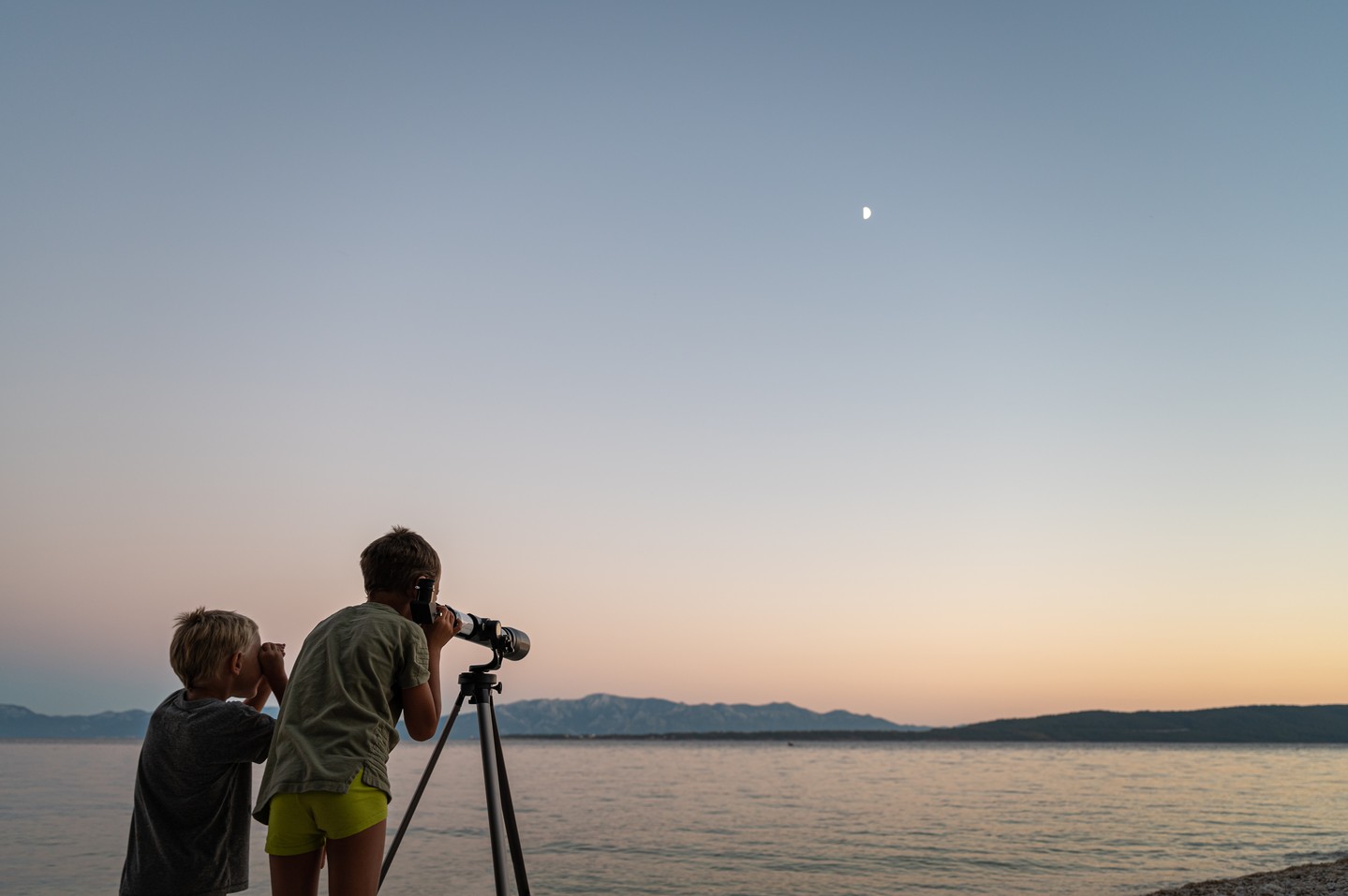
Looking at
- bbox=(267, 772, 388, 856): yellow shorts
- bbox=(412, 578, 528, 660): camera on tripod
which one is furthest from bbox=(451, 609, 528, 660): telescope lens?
bbox=(267, 772, 388, 856): yellow shorts

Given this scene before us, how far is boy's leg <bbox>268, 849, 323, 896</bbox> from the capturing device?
2.26 metres

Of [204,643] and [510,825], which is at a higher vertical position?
[204,643]

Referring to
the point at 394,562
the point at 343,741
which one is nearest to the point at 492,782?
the point at 343,741

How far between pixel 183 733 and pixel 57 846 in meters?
18.4

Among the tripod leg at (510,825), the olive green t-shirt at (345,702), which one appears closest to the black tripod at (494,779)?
the tripod leg at (510,825)

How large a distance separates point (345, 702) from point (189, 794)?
2.40ft

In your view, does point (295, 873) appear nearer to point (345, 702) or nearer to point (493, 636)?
point (345, 702)

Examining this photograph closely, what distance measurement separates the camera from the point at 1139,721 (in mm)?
161750

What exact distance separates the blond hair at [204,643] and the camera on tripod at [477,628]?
1.93ft

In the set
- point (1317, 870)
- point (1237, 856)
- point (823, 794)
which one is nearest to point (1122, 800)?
point (823, 794)

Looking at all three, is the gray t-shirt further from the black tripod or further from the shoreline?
the shoreline

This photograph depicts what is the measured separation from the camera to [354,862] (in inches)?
88.0

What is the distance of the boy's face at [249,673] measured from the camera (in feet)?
8.52

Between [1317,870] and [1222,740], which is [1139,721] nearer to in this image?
[1222,740]
